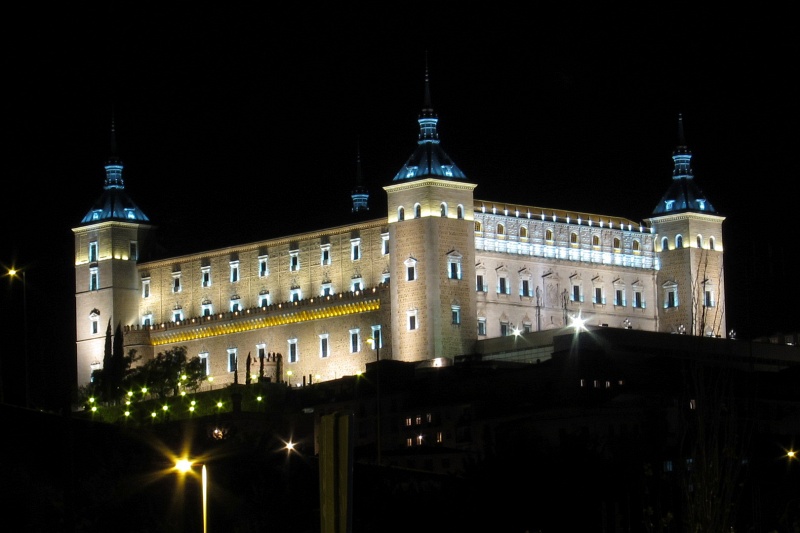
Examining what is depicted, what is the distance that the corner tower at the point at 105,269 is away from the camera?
157675mm

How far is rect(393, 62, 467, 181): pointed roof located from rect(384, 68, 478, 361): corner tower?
6 cm

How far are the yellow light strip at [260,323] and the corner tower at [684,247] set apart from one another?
23.1 m

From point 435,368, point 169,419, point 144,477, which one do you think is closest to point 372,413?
point 435,368

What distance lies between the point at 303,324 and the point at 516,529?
7760 cm

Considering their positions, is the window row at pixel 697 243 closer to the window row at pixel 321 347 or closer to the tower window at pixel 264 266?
the window row at pixel 321 347

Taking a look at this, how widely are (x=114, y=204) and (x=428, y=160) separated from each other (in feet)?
107

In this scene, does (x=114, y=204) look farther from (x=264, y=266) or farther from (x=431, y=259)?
(x=431, y=259)

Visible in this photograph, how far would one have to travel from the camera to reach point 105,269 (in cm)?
15925

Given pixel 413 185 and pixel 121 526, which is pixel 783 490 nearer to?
pixel 121 526

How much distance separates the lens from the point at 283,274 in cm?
15112

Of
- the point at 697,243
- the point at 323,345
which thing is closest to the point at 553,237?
the point at 697,243

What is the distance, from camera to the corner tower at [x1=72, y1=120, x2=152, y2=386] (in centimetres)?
15768

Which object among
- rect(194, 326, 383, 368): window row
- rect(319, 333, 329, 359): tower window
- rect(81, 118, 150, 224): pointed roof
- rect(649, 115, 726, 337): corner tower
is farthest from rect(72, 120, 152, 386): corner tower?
rect(649, 115, 726, 337): corner tower

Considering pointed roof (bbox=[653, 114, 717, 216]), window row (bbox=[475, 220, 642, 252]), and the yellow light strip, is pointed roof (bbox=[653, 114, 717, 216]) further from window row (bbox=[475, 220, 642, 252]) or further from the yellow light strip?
the yellow light strip
